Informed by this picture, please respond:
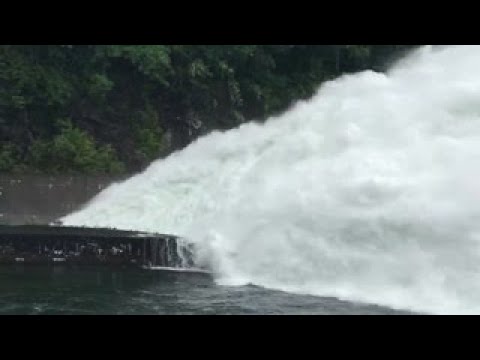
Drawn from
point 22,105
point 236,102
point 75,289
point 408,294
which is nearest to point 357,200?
point 408,294

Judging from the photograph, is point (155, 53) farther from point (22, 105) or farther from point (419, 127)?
point (419, 127)

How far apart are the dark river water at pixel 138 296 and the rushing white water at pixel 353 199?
0.68m

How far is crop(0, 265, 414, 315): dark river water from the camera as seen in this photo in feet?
32.2

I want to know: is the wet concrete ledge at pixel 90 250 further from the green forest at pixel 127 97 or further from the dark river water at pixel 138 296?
the green forest at pixel 127 97

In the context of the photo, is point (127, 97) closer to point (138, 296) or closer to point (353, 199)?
point (353, 199)

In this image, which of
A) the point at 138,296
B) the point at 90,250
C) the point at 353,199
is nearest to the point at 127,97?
the point at 90,250

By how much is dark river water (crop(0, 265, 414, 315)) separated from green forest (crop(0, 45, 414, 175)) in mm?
5254

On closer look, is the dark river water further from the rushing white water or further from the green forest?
the green forest

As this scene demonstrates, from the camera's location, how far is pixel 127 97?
19.6 m

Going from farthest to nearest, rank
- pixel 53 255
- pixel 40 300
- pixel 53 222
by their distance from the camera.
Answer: pixel 53 222
pixel 53 255
pixel 40 300

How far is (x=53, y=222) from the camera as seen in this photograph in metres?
15.5

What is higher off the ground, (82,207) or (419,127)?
(419,127)

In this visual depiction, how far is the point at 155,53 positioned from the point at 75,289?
32.0 feet

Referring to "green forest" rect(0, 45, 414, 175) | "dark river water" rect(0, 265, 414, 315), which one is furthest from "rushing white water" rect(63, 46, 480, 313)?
"green forest" rect(0, 45, 414, 175)
